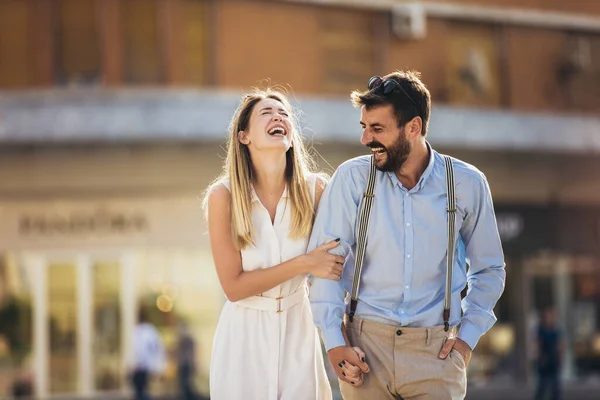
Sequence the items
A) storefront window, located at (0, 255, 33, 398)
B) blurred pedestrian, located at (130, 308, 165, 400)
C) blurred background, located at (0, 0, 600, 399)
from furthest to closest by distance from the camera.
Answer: storefront window, located at (0, 255, 33, 398) → blurred background, located at (0, 0, 600, 399) → blurred pedestrian, located at (130, 308, 165, 400)

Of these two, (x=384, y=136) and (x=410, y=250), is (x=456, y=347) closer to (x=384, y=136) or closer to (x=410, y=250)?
(x=410, y=250)

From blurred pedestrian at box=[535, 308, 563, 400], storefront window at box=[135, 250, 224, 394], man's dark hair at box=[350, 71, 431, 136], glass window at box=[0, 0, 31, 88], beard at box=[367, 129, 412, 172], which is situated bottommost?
blurred pedestrian at box=[535, 308, 563, 400]

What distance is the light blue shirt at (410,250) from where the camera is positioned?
182 inches

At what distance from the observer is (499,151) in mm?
25359

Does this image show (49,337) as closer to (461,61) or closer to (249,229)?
(461,61)

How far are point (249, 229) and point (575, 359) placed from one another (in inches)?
925

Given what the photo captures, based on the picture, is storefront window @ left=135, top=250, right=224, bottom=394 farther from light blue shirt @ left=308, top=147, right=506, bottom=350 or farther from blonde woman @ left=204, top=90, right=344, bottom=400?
light blue shirt @ left=308, top=147, right=506, bottom=350

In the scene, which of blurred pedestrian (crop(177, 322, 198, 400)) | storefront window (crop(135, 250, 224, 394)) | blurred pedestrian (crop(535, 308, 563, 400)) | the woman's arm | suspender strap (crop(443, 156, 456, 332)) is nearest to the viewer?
suspender strap (crop(443, 156, 456, 332))

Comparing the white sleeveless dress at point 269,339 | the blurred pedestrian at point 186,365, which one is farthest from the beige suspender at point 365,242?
the blurred pedestrian at point 186,365

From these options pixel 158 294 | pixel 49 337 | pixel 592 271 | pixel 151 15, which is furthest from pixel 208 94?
pixel 592 271

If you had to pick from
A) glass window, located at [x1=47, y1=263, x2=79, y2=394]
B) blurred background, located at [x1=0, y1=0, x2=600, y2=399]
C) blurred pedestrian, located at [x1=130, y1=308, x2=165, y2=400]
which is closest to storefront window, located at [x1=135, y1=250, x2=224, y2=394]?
blurred background, located at [x1=0, y1=0, x2=600, y2=399]

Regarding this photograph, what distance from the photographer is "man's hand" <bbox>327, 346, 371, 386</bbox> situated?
4562 millimetres

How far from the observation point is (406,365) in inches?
180

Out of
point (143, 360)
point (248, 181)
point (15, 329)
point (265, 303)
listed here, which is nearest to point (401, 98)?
point (248, 181)
